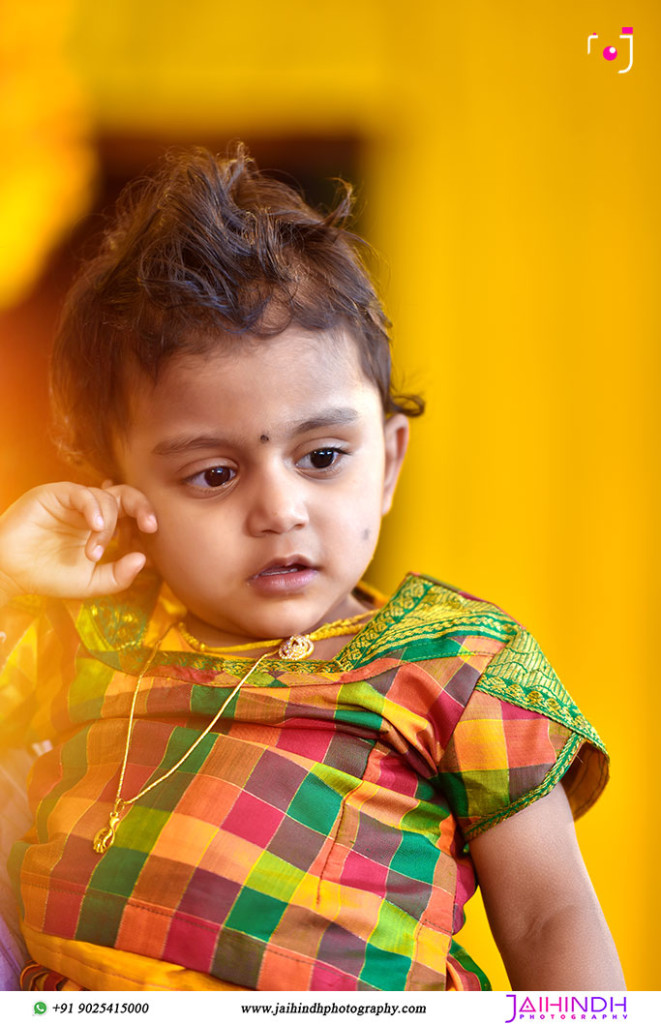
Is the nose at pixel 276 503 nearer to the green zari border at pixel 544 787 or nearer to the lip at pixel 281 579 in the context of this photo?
the lip at pixel 281 579

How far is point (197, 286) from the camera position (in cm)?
73

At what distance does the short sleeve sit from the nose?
19cm

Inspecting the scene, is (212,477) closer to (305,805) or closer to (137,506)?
(137,506)

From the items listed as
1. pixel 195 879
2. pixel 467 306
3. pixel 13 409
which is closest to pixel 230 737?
pixel 195 879

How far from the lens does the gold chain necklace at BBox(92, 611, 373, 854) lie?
690 mm

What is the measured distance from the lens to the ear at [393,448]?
871mm

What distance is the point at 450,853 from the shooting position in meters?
0.71

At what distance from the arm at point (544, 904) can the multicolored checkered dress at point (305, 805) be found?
2 cm

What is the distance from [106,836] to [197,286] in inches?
16.7

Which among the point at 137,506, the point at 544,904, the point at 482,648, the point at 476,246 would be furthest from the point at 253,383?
the point at 476,246

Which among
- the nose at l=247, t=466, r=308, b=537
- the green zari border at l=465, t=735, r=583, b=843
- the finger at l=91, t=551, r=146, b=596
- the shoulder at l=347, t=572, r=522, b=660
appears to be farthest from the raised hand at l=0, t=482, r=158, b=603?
the green zari border at l=465, t=735, r=583, b=843

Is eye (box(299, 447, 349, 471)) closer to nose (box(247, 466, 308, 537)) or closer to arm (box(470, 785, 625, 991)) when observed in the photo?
nose (box(247, 466, 308, 537))
